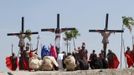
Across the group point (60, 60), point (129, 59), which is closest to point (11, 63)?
point (60, 60)

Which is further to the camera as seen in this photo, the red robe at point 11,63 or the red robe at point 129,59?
the red robe at point 129,59

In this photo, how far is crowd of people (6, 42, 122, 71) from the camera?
24859 millimetres

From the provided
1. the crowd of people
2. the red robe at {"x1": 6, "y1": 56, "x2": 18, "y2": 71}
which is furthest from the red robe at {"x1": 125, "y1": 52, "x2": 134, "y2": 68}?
the red robe at {"x1": 6, "y1": 56, "x2": 18, "y2": 71}

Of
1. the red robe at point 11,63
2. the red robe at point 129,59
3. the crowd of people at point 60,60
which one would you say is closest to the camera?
the crowd of people at point 60,60

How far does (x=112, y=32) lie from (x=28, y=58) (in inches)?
208

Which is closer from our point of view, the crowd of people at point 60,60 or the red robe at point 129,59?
the crowd of people at point 60,60

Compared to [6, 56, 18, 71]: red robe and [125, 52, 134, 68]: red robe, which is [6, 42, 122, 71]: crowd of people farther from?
[125, 52, 134, 68]: red robe

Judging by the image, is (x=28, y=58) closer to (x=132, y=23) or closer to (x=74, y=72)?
(x=74, y=72)

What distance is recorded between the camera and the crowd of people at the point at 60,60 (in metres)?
24.9

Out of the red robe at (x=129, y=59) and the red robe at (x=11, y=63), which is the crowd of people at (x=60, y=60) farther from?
the red robe at (x=129, y=59)

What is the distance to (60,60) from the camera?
2553 centimetres

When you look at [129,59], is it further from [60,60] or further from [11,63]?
[11,63]

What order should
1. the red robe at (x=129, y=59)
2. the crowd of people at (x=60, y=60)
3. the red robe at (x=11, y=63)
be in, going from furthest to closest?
the red robe at (x=129, y=59) < the red robe at (x=11, y=63) < the crowd of people at (x=60, y=60)

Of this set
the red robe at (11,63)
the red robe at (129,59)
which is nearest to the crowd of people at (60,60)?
the red robe at (11,63)
